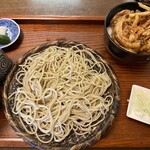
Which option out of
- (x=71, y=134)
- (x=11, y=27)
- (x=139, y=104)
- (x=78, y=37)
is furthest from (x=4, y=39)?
(x=139, y=104)

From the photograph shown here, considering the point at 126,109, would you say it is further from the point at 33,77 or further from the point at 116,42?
the point at 33,77

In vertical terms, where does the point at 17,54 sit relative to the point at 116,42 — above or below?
below

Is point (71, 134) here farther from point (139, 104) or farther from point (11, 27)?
point (11, 27)

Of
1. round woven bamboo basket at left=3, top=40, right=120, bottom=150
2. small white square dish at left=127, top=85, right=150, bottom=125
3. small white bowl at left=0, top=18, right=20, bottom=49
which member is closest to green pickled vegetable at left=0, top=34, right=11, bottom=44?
small white bowl at left=0, top=18, right=20, bottom=49

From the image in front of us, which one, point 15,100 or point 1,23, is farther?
point 1,23

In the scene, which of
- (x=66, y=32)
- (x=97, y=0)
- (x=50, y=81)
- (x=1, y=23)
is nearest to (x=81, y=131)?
(x=50, y=81)

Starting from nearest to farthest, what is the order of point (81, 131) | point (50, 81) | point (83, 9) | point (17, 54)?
point (81, 131)
point (50, 81)
point (17, 54)
point (83, 9)
